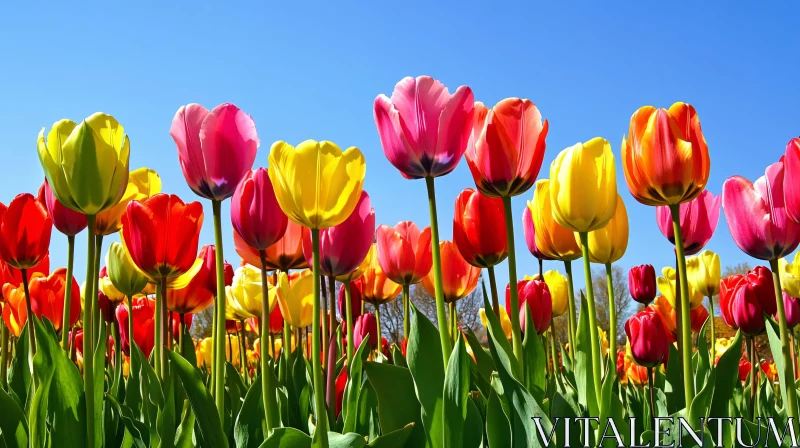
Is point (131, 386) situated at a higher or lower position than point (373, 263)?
lower

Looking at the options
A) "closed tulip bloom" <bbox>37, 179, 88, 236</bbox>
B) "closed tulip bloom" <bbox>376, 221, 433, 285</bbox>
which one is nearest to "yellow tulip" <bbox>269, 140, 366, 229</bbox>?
"closed tulip bloom" <bbox>37, 179, 88, 236</bbox>

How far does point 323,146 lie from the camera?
1.46 m

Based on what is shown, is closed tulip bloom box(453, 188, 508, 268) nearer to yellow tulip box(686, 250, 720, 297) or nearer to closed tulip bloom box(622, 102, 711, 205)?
closed tulip bloom box(622, 102, 711, 205)

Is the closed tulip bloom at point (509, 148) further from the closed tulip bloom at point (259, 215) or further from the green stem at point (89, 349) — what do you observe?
the green stem at point (89, 349)

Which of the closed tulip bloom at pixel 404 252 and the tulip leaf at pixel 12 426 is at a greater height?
the closed tulip bloom at pixel 404 252

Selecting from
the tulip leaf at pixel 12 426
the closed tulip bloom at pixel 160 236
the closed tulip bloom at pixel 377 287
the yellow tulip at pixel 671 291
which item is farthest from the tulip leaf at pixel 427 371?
the yellow tulip at pixel 671 291

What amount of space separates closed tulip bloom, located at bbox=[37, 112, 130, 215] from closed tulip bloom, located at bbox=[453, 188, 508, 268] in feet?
3.04

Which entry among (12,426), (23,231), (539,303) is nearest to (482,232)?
(539,303)

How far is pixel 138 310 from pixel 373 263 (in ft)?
3.26

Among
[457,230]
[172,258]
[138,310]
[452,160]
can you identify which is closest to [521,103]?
[452,160]

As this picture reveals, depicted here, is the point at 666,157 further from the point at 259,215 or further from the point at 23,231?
the point at 23,231

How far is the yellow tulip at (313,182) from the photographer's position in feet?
4.69

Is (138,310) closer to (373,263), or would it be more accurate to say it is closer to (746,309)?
(373,263)

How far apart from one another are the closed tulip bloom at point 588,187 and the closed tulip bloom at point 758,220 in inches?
22.8
